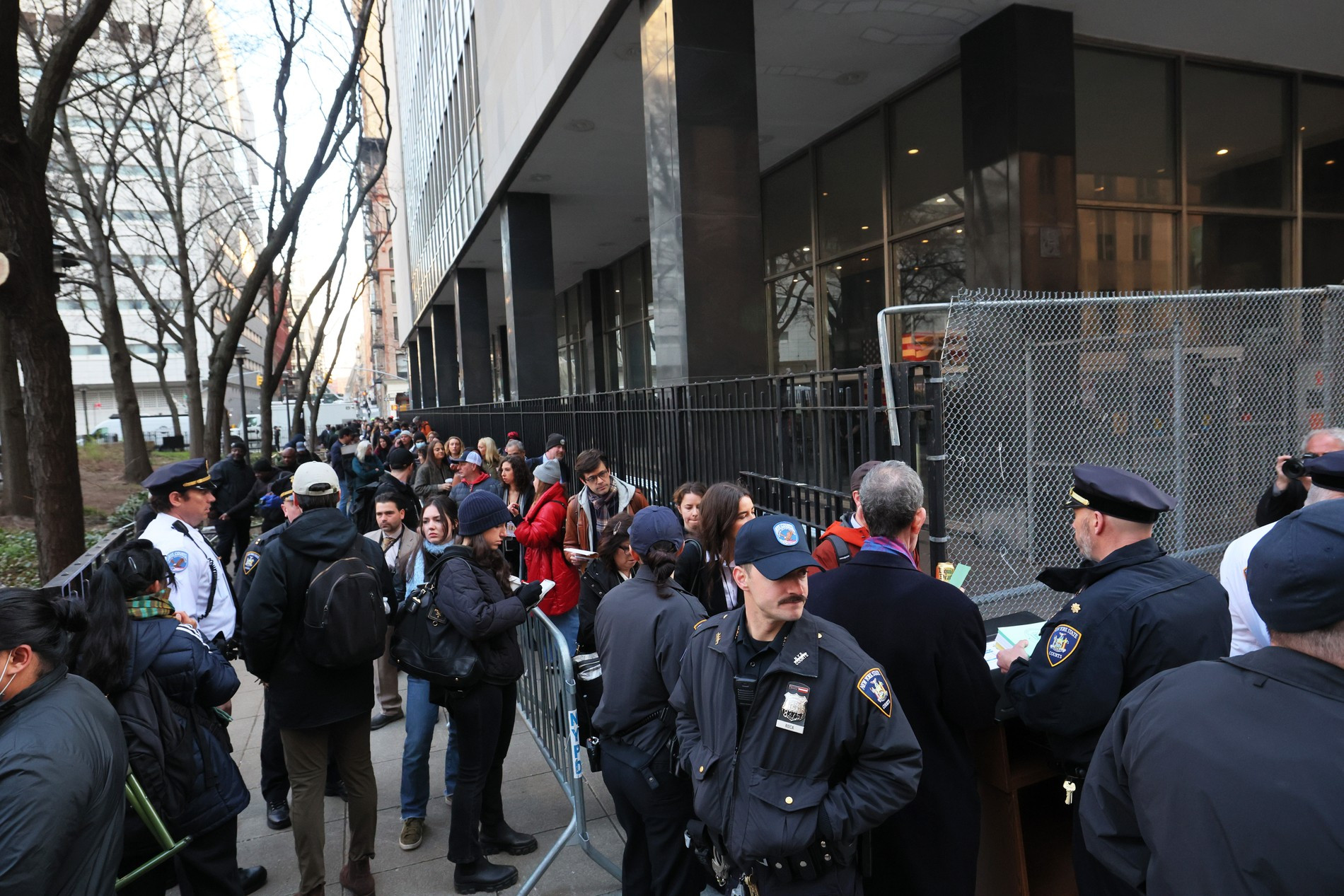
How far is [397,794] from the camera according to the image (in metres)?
5.03

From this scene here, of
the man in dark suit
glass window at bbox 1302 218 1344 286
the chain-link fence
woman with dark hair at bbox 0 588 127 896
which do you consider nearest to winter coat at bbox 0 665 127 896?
woman with dark hair at bbox 0 588 127 896

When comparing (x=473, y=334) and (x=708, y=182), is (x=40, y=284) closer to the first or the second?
(x=708, y=182)

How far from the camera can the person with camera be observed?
4266 millimetres

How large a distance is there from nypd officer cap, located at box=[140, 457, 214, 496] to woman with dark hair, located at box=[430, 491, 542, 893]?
5.39 ft

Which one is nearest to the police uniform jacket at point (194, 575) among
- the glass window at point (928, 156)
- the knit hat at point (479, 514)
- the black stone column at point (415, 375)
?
the knit hat at point (479, 514)

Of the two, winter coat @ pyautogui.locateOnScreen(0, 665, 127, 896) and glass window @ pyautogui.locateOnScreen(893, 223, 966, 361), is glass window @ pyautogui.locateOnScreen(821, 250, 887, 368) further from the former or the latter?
winter coat @ pyautogui.locateOnScreen(0, 665, 127, 896)

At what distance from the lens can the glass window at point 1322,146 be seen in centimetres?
1153

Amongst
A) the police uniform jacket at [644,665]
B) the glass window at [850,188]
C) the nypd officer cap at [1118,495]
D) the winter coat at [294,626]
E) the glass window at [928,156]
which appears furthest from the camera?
the glass window at [850,188]

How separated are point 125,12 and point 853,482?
69.8ft

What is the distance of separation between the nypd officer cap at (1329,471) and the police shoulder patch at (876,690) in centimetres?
249

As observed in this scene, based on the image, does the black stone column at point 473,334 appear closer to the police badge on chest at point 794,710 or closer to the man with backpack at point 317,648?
the man with backpack at point 317,648

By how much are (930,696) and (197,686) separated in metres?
2.96

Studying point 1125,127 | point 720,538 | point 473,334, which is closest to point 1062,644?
point 720,538

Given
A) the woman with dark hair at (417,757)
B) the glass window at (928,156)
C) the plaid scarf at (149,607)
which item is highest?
the glass window at (928,156)
